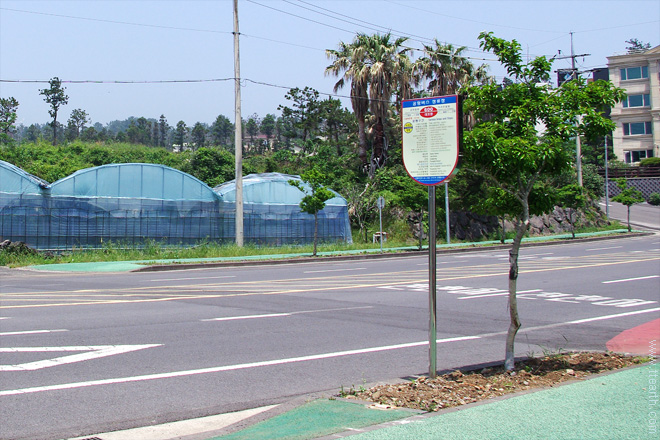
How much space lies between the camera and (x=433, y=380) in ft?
21.7

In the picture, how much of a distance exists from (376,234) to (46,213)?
19.6 m

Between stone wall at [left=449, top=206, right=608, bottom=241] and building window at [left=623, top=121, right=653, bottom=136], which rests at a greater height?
building window at [left=623, top=121, right=653, bottom=136]

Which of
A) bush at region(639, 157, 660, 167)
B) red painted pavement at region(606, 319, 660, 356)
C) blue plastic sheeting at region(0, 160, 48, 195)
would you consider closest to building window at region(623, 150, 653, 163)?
bush at region(639, 157, 660, 167)

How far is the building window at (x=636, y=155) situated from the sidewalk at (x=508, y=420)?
78286 millimetres

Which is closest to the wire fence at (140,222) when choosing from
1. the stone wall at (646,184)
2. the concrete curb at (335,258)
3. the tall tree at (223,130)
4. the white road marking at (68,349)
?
the concrete curb at (335,258)

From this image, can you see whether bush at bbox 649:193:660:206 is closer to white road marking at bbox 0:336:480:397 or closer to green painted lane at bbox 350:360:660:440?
white road marking at bbox 0:336:480:397

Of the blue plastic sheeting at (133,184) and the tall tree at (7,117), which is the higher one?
the tall tree at (7,117)

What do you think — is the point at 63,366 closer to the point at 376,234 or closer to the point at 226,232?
the point at 226,232

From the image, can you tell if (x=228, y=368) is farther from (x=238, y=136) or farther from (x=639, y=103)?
(x=639, y=103)

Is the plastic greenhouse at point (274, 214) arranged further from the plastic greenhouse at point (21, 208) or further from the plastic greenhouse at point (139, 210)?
the plastic greenhouse at point (21, 208)

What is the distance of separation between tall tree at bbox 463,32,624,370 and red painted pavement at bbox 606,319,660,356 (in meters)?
2.85

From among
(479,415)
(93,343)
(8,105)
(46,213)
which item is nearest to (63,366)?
A: (93,343)

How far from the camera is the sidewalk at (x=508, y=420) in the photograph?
4836 millimetres

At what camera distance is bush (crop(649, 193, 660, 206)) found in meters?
70.4
